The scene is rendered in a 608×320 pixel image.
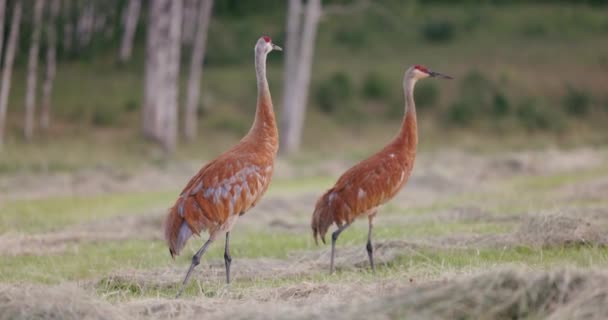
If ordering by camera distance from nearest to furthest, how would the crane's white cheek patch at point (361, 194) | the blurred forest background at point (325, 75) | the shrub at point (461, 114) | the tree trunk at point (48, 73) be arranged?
the crane's white cheek patch at point (361, 194) → the tree trunk at point (48, 73) → the blurred forest background at point (325, 75) → the shrub at point (461, 114)

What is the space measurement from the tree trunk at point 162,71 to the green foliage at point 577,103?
575 inches

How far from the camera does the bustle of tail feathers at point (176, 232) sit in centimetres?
825

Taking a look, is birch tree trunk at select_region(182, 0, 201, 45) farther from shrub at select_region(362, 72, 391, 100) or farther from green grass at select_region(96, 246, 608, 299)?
green grass at select_region(96, 246, 608, 299)

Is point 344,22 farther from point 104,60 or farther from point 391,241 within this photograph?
point 391,241

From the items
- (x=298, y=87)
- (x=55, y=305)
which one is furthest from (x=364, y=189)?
(x=298, y=87)

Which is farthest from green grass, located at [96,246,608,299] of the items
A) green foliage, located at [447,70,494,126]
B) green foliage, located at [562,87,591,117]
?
green foliage, located at [562,87,591,117]

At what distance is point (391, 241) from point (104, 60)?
92.1ft

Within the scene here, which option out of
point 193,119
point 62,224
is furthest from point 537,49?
point 62,224

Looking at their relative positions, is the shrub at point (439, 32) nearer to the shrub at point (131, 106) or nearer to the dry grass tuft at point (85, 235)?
the shrub at point (131, 106)

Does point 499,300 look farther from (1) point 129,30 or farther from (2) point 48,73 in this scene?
(1) point 129,30

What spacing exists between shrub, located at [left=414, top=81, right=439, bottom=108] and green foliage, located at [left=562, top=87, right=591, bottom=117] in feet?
14.3

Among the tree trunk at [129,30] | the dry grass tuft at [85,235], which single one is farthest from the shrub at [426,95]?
the dry grass tuft at [85,235]

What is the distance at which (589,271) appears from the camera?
6.49 meters

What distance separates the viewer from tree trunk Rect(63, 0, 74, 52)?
33469mm
